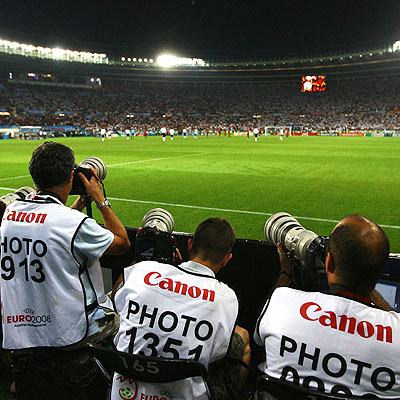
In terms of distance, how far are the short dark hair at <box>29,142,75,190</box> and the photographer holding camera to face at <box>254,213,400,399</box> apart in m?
1.55

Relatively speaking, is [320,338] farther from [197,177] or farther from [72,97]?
[72,97]

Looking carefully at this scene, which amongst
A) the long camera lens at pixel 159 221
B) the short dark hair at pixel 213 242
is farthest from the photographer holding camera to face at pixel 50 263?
the short dark hair at pixel 213 242

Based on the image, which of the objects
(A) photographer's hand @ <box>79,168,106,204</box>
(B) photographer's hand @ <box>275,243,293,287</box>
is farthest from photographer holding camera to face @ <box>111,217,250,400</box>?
(A) photographer's hand @ <box>79,168,106,204</box>

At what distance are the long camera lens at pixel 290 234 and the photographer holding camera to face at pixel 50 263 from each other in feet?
3.77

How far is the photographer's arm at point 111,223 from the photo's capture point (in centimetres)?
254

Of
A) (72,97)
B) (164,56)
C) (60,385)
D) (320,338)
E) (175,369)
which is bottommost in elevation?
(60,385)

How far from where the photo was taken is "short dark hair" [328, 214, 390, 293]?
5.98 feet

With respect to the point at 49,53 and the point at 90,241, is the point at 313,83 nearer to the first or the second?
the point at 49,53

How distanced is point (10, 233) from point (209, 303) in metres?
1.33

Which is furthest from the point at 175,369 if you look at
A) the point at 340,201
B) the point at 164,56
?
the point at 164,56

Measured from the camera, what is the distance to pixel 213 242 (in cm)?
218

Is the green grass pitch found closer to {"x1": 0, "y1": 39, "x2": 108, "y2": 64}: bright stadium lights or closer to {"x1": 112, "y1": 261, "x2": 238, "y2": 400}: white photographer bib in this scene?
{"x1": 112, "y1": 261, "x2": 238, "y2": 400}: white photographer bib

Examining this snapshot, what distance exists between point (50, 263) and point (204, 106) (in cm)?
7385

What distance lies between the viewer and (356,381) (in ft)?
5.48
